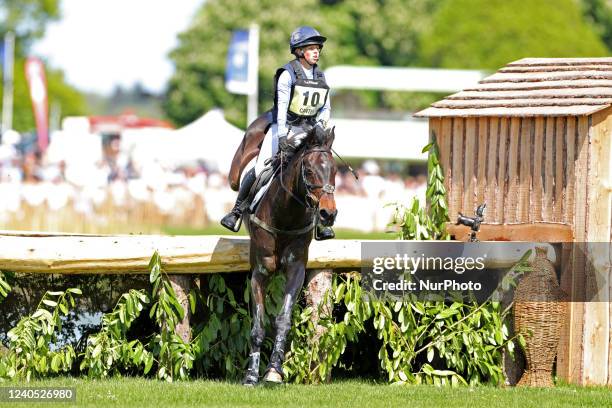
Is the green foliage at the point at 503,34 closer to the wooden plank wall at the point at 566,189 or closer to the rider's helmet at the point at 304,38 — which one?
the wooden plank wall at the point at 566,189

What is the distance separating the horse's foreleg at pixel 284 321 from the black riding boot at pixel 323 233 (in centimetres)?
30

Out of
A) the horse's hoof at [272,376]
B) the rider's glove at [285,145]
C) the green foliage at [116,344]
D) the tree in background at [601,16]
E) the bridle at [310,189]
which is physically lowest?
the horse's hoof at [272,376]

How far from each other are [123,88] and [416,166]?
115098mm

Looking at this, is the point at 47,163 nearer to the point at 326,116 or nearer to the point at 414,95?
the point at 326,116

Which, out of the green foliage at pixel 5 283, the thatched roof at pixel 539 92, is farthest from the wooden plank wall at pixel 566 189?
the green foliage at pixel 5 283

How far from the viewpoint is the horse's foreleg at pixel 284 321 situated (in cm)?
1142

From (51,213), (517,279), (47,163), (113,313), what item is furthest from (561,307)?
(47,163)

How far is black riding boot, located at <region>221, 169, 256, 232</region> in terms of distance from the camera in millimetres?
12203

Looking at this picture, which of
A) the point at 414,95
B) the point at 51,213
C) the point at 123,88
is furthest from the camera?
the point at 123,88

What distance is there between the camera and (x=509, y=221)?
44.1 feet

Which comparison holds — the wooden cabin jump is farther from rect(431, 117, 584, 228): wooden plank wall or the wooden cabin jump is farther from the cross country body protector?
the cross country body protector

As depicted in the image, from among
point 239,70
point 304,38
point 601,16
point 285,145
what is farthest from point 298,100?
point 601,16

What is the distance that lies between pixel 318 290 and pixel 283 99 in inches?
72.2

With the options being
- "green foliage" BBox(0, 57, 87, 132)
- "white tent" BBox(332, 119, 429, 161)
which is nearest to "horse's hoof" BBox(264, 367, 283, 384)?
"white tent" BBox(332, 119, 429, 161)
